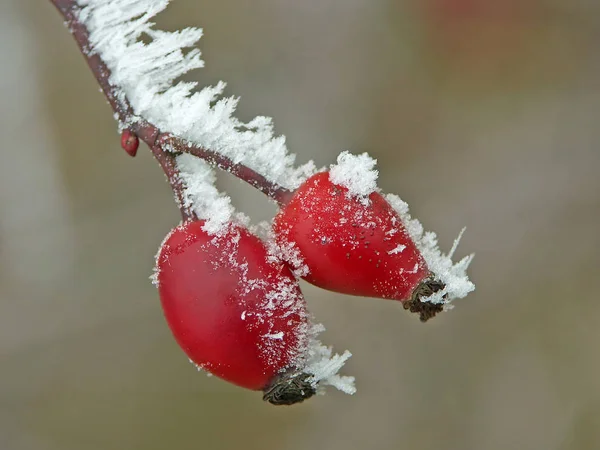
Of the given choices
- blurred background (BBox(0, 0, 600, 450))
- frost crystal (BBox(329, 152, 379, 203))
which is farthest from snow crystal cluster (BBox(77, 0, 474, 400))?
blurred background (BBox(0, 0, 600, 450))

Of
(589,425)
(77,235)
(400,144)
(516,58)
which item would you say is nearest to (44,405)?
(77,235)

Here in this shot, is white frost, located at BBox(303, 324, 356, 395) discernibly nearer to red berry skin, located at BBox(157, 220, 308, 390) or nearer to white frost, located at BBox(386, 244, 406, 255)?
red berry skin, located at BBox(157, 220, 308, 390)

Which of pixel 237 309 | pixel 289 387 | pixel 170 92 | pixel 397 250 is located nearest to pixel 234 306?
pixel 237 309

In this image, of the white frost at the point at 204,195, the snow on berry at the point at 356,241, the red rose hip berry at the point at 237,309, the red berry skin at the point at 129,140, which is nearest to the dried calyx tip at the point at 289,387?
the red rose hip berry at the point at 237,309

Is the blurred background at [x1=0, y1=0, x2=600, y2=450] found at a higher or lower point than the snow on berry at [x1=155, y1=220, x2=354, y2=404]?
higher

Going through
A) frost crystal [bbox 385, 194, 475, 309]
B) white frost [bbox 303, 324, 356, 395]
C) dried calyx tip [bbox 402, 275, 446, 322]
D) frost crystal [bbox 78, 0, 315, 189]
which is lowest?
white frost [bbox 303, 324, 356, 395]

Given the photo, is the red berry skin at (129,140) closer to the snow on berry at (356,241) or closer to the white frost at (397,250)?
the snow on berry at (356,241)

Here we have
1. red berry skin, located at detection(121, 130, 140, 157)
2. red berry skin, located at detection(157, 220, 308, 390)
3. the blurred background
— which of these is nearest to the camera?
red berry skin, located at detection(157, 220, 308, 390)

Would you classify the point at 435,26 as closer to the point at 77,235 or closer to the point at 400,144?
the point at 400,144
